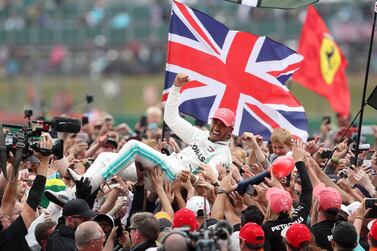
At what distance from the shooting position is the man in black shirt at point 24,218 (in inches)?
401

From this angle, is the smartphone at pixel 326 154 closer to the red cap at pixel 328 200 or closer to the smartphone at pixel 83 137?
the red cap at pixel 328 200

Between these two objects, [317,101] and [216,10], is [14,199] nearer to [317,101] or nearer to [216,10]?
[317,101]

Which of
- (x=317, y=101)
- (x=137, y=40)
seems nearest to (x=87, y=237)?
(x=317, y=101)

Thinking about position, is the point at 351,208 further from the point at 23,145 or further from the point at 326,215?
the point at 23,145

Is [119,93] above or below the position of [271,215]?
below

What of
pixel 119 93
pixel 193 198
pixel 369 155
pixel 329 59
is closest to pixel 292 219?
pixel 193 198

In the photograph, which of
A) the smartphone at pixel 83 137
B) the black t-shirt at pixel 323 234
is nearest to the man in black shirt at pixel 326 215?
the black t-shirt at pixel 323 234

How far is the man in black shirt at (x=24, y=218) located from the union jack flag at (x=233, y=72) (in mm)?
3250

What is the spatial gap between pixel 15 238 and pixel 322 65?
1054cm

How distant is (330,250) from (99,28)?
28261 mm

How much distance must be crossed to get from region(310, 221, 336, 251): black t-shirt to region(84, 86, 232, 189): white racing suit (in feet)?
4.95

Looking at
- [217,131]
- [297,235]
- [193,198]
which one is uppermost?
[217,131]

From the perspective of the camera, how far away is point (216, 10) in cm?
3862

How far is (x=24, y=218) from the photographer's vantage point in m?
10.4
